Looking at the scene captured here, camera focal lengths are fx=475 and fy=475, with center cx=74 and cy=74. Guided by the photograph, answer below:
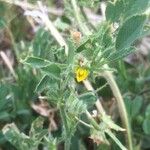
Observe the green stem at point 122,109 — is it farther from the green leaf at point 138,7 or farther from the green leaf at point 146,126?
the green leaf at point 138,7

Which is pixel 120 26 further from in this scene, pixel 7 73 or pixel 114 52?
pixel 7 73

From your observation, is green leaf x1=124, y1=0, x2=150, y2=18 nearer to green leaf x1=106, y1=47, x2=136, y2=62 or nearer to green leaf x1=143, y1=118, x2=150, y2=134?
green leaf x1=106, y1=47, x2=136, y2=62

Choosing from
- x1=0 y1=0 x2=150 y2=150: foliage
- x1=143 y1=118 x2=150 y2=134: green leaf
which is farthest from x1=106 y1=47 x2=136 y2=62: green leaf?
x1=143 y1=118 x2=150 y2=134: green leaf

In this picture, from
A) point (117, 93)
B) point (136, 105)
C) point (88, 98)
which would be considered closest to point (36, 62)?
point (88, 98)

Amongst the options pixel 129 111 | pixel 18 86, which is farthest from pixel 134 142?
pixel 18 86

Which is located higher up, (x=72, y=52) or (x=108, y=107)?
(x=72, y=52)

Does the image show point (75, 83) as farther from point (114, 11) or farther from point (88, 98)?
point (114, 11)

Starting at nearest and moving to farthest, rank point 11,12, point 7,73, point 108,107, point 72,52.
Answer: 1. point 72,52
2. point 108,107
3. point 7,73
4. point 11,12

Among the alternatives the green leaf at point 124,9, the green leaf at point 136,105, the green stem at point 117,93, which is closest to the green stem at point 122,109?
the green stem at point 117,93
